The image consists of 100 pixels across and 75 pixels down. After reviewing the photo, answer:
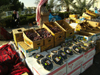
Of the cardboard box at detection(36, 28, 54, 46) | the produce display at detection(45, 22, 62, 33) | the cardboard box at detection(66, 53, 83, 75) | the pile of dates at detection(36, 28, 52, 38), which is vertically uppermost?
the produce display at detection(45, 22, 62, 33)

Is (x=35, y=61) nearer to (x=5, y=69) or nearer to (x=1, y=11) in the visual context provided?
(x=5, y=69)

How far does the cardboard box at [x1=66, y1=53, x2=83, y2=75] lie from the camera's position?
1863mm

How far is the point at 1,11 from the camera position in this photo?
5.90m

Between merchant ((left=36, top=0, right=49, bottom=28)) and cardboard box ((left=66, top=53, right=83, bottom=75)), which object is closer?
cardboard box ((left=66, top=53, right=83, bottom=75))

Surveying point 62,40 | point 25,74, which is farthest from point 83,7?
point 25,74

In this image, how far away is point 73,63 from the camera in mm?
1951

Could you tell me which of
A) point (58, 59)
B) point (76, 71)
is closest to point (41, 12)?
point (58, 59)

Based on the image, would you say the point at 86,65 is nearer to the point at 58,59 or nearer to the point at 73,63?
the point at 73,63

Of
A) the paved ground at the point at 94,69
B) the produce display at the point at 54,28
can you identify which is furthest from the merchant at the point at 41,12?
the paved ground at the point at 94,69

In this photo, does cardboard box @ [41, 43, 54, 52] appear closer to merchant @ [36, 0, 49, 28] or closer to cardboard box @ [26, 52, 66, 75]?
cardboard box @ [26, 52, 66, 75]

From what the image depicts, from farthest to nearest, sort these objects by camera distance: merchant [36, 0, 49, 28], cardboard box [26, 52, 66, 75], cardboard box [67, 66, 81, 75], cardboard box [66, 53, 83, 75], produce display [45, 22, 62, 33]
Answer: merchant [36, 0, 49, 28], produce display [45, 22, 62, 33], cardboard box [67, 66, 81, 75], cardboard box [66, 53, 83, 75], cardboard box [26, 52, 66, 75]

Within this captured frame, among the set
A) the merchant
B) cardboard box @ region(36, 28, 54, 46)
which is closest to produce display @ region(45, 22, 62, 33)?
cardboard box @ region(36, 28, 54, 46)

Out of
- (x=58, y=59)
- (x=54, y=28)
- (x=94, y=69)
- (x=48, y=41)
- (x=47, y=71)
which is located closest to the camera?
(x=47, y=71)

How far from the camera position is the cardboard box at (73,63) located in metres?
1.86
